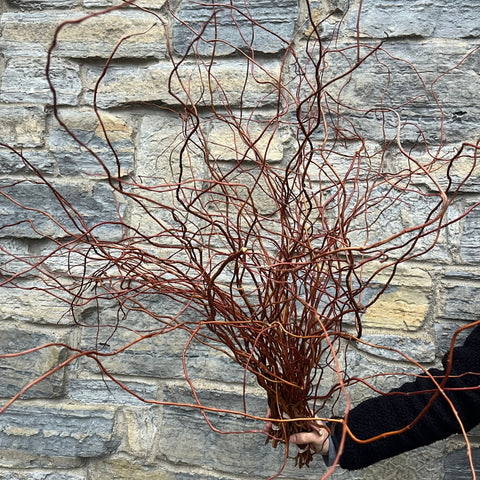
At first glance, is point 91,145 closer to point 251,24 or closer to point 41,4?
point 41,4

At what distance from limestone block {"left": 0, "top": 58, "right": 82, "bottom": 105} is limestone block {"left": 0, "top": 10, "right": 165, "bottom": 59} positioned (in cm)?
3

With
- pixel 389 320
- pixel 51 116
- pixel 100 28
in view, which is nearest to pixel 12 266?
pixel 51 116

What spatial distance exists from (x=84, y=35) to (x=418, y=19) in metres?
0.96

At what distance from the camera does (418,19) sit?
4.43 ft

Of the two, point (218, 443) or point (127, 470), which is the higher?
point (218, 443)

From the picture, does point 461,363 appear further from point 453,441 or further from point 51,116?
point 51,116

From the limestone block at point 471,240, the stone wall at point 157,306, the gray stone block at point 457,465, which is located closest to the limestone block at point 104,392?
the stone wall at point 157,306

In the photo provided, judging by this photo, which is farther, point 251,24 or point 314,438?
point 251,24

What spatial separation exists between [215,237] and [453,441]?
83 centimetres

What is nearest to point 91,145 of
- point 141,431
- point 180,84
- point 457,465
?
point 180,84

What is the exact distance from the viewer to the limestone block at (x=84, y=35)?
4.77 feet

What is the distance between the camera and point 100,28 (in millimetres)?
1464

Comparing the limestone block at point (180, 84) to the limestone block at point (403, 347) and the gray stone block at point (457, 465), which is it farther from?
the gray stone block at point (457, 465)

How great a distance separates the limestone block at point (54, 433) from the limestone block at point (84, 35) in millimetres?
1049
